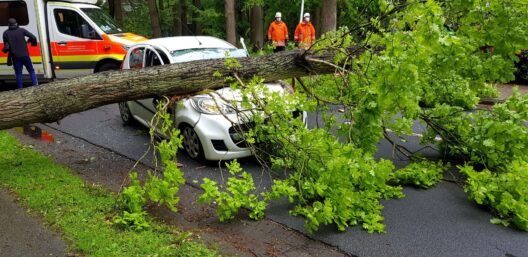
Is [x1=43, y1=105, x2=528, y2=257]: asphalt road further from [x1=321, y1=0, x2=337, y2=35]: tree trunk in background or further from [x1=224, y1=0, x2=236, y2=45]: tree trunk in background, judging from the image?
[x1=224, y1=0, x2=236, y2=45]: tree trunk in background

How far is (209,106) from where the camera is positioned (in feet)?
20.8

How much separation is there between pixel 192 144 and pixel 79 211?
2.09 m

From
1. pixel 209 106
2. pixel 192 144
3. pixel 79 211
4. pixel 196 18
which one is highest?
pixel 196 18

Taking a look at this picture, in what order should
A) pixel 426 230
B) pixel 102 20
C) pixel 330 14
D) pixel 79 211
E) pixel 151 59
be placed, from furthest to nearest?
1. pixel 330 14
2. pixel 102 20
3. pixel 151 59
4. pixel 79 211
5. pixel 426 230

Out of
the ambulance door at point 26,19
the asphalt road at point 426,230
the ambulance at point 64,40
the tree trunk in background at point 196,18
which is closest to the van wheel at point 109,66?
the ambulance at point 64,40

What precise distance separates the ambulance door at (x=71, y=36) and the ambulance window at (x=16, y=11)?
0.61m

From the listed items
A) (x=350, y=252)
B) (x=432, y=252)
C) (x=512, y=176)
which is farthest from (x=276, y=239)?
(x=512, y=176)

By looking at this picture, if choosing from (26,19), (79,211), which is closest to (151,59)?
(79,211)

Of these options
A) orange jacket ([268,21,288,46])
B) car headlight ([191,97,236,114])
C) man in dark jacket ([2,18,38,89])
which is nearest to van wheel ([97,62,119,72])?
man in dark jacket ([2,18,38,89])

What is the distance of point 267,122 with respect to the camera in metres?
5.41

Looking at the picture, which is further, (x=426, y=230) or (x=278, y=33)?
(x=278, y=33)

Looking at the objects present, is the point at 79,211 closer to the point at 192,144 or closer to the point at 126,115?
the point at 192,144

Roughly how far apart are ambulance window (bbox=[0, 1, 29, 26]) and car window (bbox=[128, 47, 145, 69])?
5.27 m

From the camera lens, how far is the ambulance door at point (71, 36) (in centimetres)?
1207
